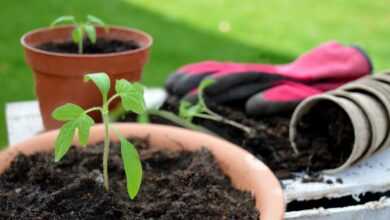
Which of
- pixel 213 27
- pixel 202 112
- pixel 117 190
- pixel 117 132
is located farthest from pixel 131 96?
pixel 213 27

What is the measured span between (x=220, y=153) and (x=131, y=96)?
0.32m

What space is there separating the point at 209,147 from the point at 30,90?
1545 millimetres

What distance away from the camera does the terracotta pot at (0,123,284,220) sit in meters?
0.94

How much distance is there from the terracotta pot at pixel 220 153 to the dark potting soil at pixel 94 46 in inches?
12.8

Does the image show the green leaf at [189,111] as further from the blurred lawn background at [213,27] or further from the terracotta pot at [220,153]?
the blurred lawn background at [213,27]

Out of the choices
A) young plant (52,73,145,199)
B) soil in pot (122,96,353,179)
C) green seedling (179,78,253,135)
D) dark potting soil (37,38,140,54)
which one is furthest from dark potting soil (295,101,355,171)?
young plant (52,73,145,199)

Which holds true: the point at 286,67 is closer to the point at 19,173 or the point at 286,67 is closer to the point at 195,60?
the point at 19,173

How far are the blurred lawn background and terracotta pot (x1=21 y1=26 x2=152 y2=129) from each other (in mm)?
1081

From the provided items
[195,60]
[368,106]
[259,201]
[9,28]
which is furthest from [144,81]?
[259,201]

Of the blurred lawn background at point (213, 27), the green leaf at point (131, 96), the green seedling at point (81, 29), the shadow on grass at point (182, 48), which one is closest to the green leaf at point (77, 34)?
the green seedling at point (81, 29)

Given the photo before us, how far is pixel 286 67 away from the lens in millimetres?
1649

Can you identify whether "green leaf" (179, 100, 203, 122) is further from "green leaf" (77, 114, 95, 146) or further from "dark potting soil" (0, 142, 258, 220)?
"green leaf" (77, 114, 95, 146)

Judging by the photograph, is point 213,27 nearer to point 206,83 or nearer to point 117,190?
Result: point 206,83

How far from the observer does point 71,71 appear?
1.31 m
